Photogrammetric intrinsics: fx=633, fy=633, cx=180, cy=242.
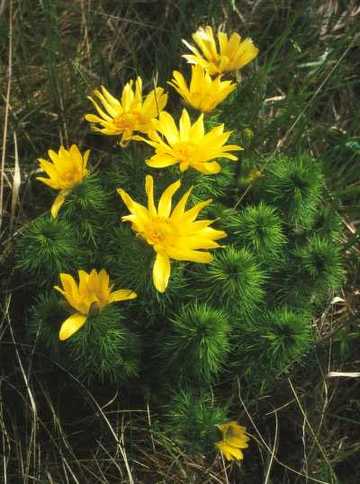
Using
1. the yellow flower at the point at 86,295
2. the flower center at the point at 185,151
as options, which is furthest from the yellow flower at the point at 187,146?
the yellow flower at the point at 86,295

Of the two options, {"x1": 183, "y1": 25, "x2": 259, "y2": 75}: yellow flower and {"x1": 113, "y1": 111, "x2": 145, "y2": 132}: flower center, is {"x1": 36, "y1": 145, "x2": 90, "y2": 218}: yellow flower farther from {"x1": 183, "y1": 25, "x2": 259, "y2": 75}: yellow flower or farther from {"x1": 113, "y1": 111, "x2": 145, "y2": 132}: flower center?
{"x1": 183, "y1": 25, "x2": 259, "y2": 75}: yellow flower

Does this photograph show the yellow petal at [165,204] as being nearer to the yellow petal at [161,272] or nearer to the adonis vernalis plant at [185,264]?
the adonis vernalis plant at [185,264]

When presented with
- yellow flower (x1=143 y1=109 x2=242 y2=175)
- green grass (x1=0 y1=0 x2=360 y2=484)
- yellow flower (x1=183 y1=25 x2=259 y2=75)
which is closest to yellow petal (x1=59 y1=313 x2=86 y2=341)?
green grass (x1=0 y1=0 x2=360 y2=484)

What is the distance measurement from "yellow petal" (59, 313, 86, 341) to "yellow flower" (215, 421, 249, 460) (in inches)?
19.6

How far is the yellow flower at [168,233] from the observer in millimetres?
1544

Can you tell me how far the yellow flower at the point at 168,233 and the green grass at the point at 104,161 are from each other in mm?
347

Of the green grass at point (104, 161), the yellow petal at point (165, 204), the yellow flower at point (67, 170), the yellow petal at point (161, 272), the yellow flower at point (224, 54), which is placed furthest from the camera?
the yellow flower at point (224, 54)

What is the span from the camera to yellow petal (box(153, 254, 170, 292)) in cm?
153

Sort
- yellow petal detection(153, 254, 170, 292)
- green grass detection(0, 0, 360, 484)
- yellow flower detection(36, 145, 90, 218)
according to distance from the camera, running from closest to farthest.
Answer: yellow petal detection(153, 254, 170, 292), yellow flower detection(36, 145, 90, 218), green grass detection(0, 0, 360, 484)

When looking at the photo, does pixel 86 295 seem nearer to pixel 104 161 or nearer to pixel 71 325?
pixel 71 325

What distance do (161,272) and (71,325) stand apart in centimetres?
26

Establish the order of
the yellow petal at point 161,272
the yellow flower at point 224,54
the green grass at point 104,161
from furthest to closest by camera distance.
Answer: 1. the yellow flower at point 224,54
2. the green grass at point 104,161
3. the yellow petal at point 161,272

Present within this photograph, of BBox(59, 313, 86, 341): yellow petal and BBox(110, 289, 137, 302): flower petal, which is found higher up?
BBox(110, 289, 137, 302): flower petal

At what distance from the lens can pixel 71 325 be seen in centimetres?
157
